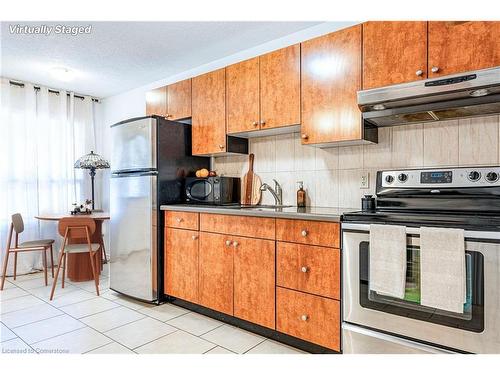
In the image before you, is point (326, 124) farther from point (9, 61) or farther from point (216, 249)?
point (9, 61)

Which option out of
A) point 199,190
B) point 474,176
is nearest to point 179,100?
point 199,190

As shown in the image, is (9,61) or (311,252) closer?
(311,252)

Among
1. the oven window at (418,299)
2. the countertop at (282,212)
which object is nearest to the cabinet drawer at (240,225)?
the countertop at (282,212)

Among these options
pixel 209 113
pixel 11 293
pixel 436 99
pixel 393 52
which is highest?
pixel 393 52

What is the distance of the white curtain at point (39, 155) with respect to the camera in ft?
14.0

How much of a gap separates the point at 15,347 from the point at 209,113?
2.35 metres

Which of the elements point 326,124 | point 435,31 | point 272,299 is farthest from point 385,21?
point 272,299

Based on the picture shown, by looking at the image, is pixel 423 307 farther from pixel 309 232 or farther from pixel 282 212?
pixel 282 212

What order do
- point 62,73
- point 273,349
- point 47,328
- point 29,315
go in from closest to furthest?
1. point 273,349
2. point 47,328
3. point 29,315
4. point 62,73

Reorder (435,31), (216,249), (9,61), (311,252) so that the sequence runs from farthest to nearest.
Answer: (9,61)
(216,249)
(311,252)
(435,31)

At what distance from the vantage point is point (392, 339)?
176cm

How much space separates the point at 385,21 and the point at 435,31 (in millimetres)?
312
